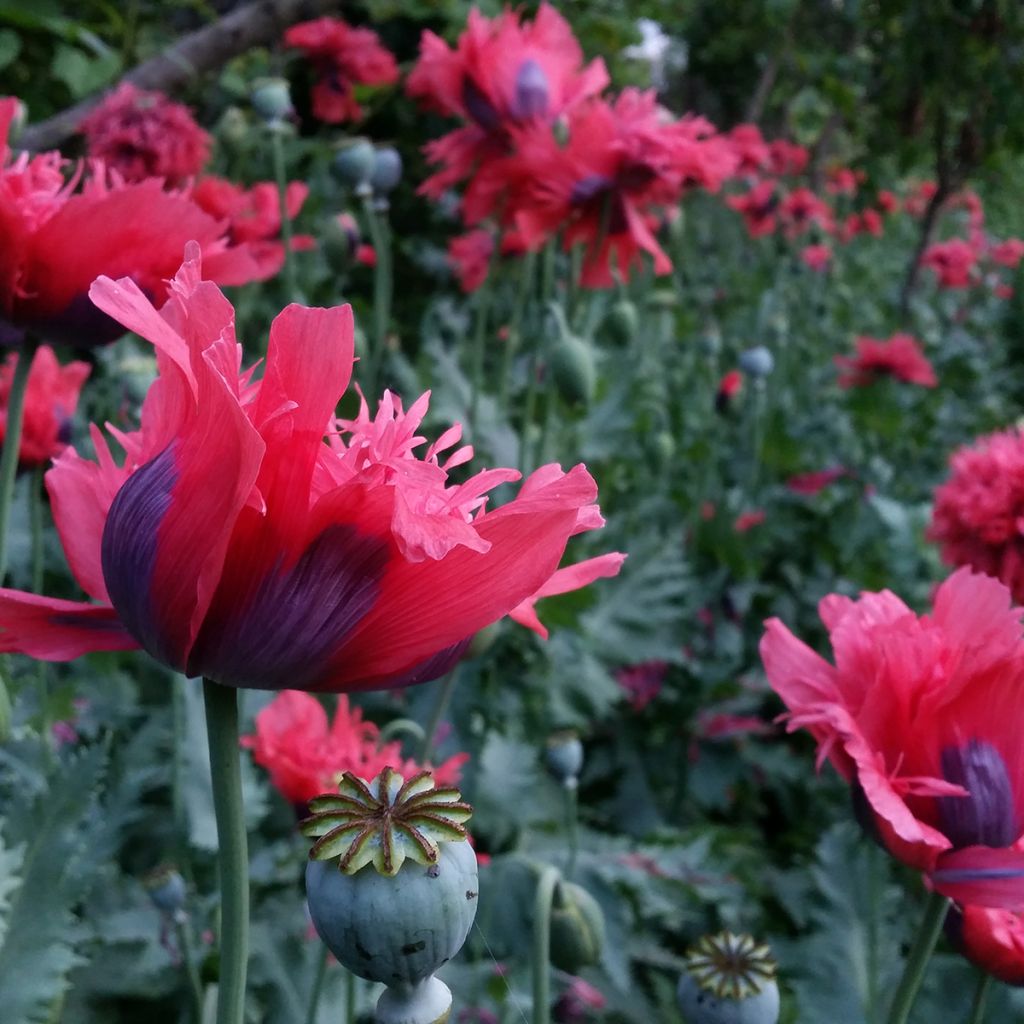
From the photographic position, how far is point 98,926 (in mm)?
963

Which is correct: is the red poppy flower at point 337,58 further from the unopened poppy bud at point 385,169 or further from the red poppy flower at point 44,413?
the red poppy flower at point 44,413

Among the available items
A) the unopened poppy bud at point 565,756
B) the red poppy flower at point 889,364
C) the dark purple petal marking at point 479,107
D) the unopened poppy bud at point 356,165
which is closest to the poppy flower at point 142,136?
the unopened poppy bud at point 356,165

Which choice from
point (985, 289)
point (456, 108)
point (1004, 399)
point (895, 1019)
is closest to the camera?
point (895, 1019)

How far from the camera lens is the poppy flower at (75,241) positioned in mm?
587

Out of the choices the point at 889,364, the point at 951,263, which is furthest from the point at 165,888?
the point at 951,263

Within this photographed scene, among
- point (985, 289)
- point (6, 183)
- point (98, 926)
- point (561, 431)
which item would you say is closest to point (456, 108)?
point (561, 431)

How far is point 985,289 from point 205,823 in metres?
5.51

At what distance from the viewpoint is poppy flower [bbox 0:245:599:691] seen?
36 cm

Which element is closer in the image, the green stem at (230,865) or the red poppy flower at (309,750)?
the green stem at (230,865)

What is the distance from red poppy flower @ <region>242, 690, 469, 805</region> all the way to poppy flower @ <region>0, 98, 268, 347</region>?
35 cm

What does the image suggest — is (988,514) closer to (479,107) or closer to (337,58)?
(479,107)

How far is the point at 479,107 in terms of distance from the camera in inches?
55.7

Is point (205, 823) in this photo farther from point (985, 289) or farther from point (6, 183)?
point (985, 289)

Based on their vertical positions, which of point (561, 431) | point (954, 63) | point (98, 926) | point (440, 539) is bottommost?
point (98, 926)
